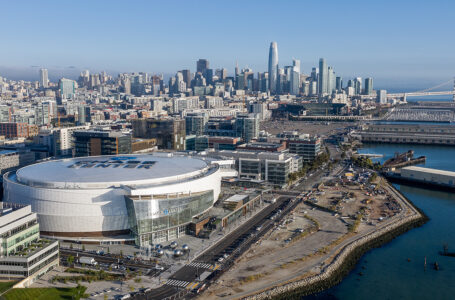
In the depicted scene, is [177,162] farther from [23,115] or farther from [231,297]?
[23,115]

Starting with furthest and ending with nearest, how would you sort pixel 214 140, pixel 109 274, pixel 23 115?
1. pixel 23 115
2. pixel 214 140
3. pixel 109 274

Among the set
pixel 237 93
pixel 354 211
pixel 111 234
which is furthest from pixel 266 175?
pixel 237 93

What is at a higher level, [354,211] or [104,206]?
[104,206]

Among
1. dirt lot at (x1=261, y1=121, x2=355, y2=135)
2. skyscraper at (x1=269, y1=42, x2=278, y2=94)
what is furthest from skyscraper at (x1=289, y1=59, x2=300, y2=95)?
dirt lot at (x1=261, y1=121, x2=355, y2=135)

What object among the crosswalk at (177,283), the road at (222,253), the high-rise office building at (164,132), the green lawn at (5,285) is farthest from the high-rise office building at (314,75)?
the green lawn at (5,285)

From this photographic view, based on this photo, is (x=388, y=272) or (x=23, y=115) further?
(x=23, y=115)

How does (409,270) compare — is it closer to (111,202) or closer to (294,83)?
(111,202)

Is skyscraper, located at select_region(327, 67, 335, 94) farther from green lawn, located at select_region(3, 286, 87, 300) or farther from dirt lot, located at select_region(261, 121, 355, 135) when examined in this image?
green lawn, located at select_region(3, 286, 87, 300)

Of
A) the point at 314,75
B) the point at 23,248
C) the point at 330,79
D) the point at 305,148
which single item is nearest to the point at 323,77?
the point at 330,79

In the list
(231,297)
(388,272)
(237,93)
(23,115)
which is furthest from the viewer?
(237,93)
